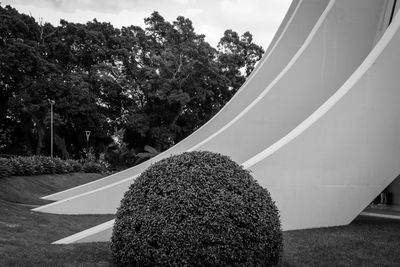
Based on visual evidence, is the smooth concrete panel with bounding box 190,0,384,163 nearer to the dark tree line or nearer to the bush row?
the bush row

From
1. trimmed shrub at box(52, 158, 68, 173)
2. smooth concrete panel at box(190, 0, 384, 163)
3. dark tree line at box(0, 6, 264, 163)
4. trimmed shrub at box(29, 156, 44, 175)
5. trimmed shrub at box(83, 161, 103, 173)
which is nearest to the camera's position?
smooth concrete panel at box(190, 0, 384, 163)

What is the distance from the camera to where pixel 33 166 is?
1891 cm

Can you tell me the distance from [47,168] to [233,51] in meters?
22.5

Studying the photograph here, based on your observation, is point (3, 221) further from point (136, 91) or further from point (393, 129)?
point (136, 91)

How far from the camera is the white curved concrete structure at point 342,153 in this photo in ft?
25.3

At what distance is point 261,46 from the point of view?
4078cm

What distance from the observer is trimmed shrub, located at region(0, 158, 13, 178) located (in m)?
16.2

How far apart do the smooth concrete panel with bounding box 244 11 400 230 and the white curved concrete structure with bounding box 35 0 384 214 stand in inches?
170

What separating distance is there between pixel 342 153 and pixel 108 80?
2909cm

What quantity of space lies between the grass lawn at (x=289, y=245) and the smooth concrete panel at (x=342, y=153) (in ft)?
1.59

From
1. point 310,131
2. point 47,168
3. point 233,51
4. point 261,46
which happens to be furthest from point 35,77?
point 310,131

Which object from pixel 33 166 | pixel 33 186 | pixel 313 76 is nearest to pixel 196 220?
pixel 313 76

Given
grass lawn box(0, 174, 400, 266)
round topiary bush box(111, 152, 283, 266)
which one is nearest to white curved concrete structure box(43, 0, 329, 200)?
grass lawn box(0, 174, 400, 266)

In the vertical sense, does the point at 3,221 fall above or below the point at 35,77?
below
